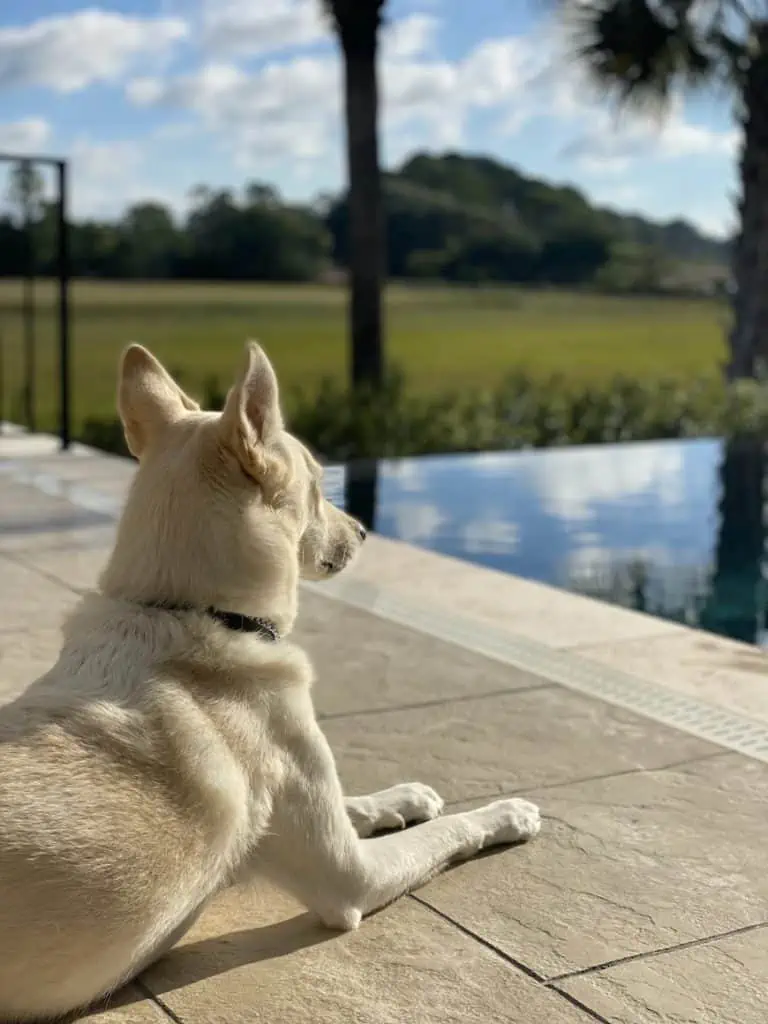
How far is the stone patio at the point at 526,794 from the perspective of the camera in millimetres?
2846

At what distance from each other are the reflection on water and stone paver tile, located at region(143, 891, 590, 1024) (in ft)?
14.0

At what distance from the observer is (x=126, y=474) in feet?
35.3

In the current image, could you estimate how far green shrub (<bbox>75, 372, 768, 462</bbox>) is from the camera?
13555 millimetres

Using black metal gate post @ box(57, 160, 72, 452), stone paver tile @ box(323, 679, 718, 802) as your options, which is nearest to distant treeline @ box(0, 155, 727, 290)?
black metal gate post @ box(57, 160, 72, 452)

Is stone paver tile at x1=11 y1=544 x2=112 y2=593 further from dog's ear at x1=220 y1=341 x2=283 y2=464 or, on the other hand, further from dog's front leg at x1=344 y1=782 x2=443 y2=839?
dog's ear at x1=220 y1=341 x2=283 y2=464

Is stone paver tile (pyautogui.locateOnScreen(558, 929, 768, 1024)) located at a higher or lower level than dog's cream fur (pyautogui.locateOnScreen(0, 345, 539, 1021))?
lower

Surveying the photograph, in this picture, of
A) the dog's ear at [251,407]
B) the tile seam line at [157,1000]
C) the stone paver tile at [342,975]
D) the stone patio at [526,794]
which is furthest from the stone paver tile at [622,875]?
the dog's ear at [251,407]

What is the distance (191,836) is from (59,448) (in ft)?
32.9

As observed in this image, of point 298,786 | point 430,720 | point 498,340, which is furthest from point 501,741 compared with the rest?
point 498,340

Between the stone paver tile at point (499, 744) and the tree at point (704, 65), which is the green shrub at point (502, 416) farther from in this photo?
the stone paver tile at point (499, 744)

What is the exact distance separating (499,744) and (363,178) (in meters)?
11.5

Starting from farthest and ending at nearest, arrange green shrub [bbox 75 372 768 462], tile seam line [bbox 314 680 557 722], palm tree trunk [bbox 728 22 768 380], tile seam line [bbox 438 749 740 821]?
palm tree trunk [bbox 728 22 768 380]
green shrub [bbox 75 372 768 462]
tile seam line [bbox 314 680 557 722]
tile seam line [bbox 438 749 740 821]

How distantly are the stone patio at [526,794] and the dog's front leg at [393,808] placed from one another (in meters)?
0.27

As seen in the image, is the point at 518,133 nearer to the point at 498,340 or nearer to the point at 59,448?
the point at 498,340
